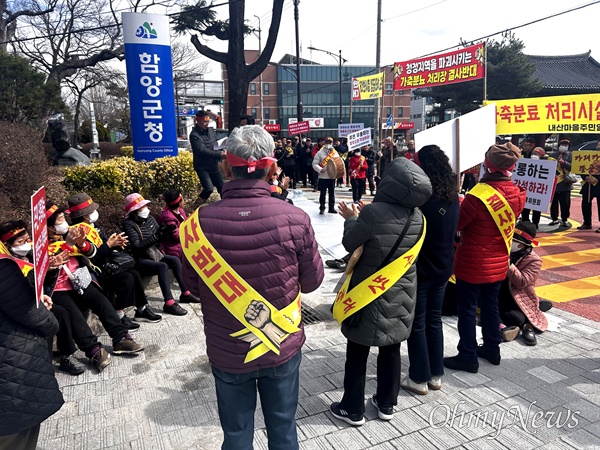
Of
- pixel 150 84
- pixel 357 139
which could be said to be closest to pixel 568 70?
pixel 357 139

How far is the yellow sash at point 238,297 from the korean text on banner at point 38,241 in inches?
30.9

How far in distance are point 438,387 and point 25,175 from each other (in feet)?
21.0

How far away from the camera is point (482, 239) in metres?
3.30

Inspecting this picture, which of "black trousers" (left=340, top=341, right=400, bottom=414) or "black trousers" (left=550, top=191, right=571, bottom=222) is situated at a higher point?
"black trousers" (left=550, top=191, right=571, bottom=222)

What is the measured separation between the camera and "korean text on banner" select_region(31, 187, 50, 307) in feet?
6.88

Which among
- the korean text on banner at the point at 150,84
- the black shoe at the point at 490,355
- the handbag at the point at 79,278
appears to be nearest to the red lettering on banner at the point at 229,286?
the handbag at the point at 79,278

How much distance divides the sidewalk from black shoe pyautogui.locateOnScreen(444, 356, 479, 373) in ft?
0.16

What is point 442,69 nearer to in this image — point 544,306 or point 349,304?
point 544,306

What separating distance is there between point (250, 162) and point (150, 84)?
6886 mm

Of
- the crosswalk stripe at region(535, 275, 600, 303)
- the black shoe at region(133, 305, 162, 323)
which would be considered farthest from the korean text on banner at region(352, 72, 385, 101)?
the black shoe at region(133, 305, 162, 323)

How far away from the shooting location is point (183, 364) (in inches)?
143

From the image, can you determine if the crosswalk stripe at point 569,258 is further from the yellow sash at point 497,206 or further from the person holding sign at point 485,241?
the yellow sash at point 497,206

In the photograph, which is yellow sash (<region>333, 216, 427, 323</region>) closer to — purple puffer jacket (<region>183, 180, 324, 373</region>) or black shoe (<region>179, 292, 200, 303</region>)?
purple puffer jacket (<region>183, 180, 324, 373</region>)

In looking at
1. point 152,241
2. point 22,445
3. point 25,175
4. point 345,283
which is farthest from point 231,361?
point 25,175
